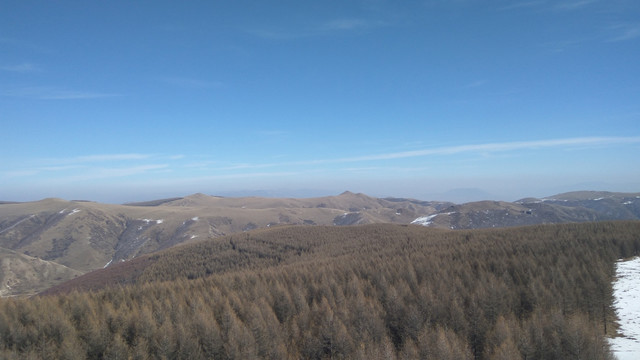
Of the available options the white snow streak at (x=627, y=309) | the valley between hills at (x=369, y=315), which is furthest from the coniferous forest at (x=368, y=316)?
the white snow streak at (x=627, y=309)

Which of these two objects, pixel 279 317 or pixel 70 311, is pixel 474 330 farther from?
pixel 70 311

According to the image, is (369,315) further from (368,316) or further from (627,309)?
(627,309)

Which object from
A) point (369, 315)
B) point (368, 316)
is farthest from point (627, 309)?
point (368, 316)

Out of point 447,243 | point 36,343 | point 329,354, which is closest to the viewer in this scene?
point 36,343

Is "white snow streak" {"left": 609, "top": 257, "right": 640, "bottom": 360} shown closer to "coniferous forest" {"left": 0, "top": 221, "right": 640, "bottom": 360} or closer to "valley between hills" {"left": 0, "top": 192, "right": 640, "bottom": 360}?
"valley between hills" {"left": 0, "top": 192, "right": 640, "bottom": 360}

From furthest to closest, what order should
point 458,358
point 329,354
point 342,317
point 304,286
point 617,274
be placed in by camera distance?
point 304,286 < point 617,274 < point 342,317 < point 329,354 < point 458,358

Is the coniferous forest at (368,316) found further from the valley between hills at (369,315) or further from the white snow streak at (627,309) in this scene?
the white snow streak at (627,309)

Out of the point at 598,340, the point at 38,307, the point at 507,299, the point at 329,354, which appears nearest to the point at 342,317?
the point at 329,354
